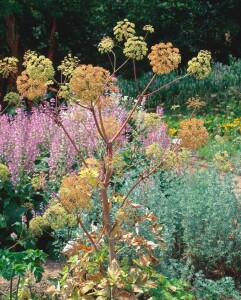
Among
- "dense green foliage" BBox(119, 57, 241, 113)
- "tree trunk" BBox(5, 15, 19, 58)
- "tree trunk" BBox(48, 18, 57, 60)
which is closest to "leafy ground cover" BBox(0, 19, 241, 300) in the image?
"dense green foliage" BBox(119, 57, 241, 113)

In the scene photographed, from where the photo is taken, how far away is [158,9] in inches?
640

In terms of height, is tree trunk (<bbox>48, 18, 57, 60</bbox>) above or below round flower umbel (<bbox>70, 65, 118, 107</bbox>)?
above

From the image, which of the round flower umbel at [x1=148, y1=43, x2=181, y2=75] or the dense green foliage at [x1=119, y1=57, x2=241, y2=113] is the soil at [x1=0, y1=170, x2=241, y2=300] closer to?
the round flower umbel at [x1=148, y1=43, x2=181, y2=75]

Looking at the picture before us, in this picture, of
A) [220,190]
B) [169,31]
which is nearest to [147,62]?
[169,31]

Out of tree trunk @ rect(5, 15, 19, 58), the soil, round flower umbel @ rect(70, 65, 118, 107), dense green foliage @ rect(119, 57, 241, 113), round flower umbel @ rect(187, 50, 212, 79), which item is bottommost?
the soil

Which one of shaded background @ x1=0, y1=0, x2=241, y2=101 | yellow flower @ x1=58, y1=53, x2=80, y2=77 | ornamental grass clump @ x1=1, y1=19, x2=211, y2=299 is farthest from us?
shaded background @ x1=0, y1=0, x2=241, y2=101

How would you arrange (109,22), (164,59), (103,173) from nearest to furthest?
(164,59), (103,173), (109,22)

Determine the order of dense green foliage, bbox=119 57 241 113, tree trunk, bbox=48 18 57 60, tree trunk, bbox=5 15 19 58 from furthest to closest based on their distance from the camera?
tree trunk, bbox=48 18 57 60 → tree trunk, bbox=5 15 19 58 → dense green foliage, bbox=119 57 241 113

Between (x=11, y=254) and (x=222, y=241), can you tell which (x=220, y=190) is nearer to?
(x=222, y=241)

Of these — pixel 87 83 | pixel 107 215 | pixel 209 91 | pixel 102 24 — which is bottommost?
pixel 107 215

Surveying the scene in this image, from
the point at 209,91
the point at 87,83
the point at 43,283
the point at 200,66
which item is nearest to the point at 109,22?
the point at 209,91

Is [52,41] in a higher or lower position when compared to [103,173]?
higher

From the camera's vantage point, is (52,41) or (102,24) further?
(102,24)

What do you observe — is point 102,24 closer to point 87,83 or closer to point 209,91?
point 209,91
